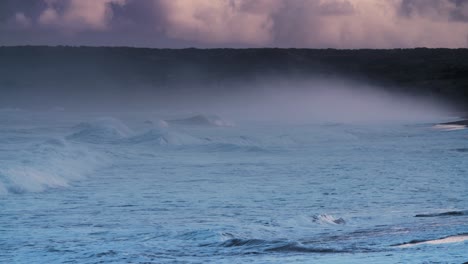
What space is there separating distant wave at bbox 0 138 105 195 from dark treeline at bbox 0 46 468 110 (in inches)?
2435

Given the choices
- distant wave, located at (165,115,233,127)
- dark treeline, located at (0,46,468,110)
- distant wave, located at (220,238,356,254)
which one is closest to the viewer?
distant wave, located at (220,238,356,254)

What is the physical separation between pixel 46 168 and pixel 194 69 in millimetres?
86710

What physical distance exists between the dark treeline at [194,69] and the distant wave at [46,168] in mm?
61849

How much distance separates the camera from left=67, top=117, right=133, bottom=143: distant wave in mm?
31075

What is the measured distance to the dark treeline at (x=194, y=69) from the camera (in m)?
88.6

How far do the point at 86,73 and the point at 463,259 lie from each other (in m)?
95.7

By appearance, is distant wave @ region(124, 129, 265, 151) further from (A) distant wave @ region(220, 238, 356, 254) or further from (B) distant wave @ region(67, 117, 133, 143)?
(A) distant wave @ region(220, 238, 356, 254)

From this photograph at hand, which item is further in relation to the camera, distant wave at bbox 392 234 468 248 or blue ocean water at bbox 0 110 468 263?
blue ocean water at bbox 0 110 468 263

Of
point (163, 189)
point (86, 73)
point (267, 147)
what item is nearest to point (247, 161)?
point (267, 147)

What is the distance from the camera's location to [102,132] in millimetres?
32656

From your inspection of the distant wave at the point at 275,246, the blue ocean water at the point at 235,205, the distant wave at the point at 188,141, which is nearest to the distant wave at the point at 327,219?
the blue ocean water at the point at 235,205

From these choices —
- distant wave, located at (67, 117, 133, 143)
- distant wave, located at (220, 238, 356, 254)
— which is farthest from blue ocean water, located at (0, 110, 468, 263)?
distant wave, located at (67, 117, 133, 143)

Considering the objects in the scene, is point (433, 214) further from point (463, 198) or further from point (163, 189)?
point (163, 189)

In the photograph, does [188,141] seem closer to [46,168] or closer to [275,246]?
[46,168]
